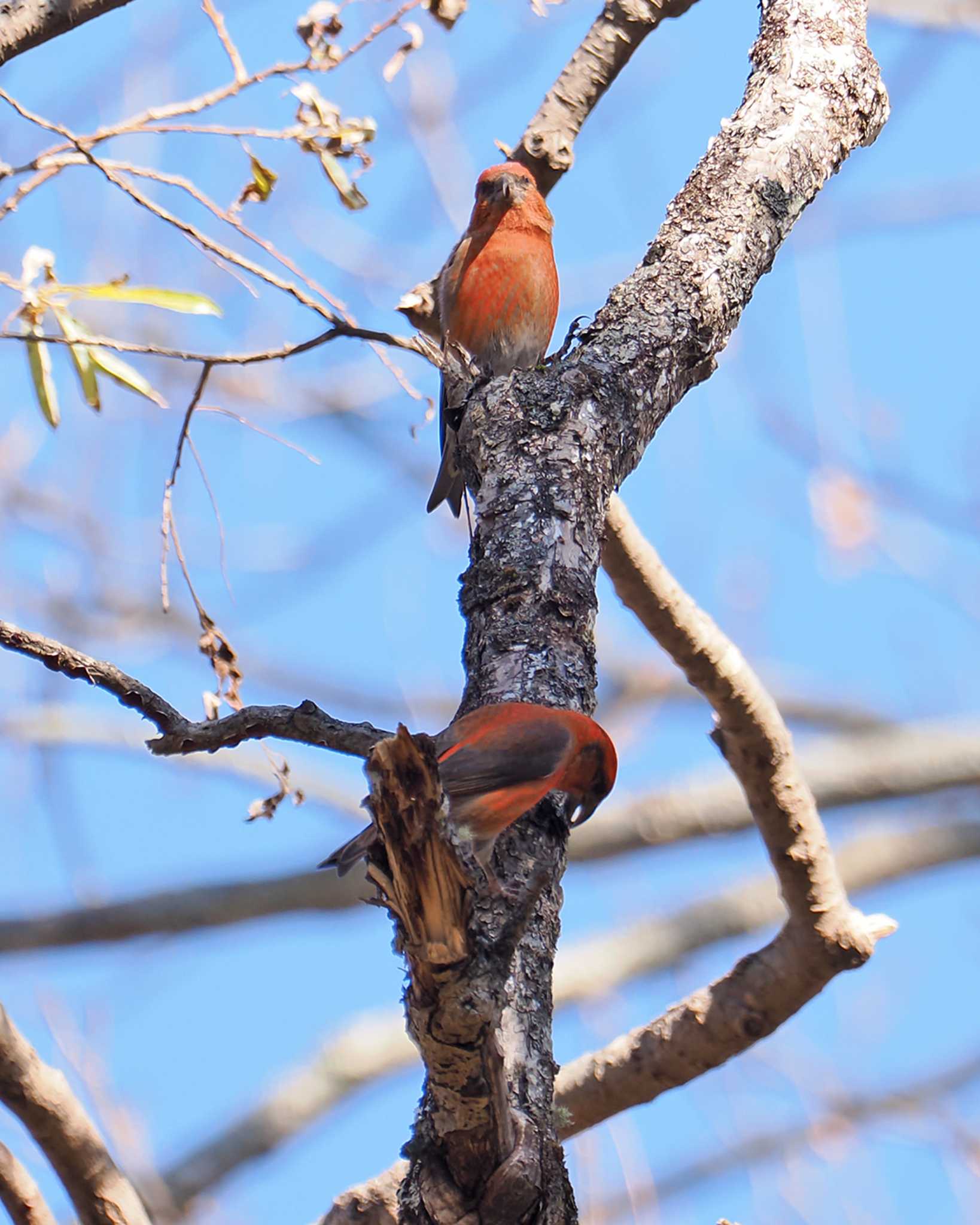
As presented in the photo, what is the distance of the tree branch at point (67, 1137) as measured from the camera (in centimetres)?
274

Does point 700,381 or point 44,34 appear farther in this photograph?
point 700,381

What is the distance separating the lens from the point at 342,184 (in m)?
3.30

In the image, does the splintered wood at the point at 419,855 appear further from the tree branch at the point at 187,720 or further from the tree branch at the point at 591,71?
the tree branch at the point at 591,71

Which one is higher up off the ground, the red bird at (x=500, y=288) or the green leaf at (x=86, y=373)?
the red bird at (x=500, y=288)

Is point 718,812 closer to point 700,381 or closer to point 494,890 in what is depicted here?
point 700,381

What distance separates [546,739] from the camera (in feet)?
8.57

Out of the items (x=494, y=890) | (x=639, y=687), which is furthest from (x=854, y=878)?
(x=494, y=890)

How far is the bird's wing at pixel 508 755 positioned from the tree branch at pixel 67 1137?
106 cm

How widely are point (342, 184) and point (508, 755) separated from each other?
1.59 m

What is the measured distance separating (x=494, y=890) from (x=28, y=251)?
81.1 inches

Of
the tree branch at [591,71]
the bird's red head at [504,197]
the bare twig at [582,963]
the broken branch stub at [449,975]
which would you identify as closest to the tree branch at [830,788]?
the bare twig at [582,963]

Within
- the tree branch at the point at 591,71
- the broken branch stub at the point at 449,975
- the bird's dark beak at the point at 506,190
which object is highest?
the bird's dark beak at the point at 506,190

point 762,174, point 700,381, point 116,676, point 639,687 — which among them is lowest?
point 116,676

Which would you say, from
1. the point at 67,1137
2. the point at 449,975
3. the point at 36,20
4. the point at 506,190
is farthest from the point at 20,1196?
the point at 506,190
